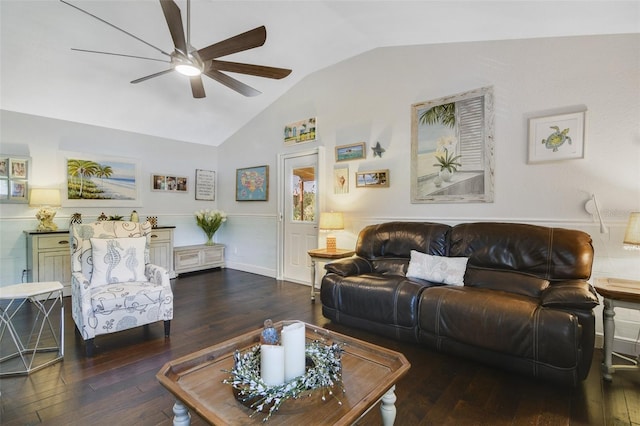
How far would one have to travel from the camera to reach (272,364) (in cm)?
122

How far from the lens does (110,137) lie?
462cm

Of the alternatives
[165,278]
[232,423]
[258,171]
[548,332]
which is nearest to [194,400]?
[232,423]

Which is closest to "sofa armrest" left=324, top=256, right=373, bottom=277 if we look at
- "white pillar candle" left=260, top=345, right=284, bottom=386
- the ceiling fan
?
"white pillar candle" left=260, top=345, right=284, bottom=386

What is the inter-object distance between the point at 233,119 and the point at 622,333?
5635 mm

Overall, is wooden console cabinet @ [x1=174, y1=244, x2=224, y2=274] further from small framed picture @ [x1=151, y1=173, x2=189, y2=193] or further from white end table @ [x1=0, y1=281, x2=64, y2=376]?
white end table @ [x1=0, y1=281, x2=64, y2=376]

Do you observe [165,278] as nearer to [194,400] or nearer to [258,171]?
[194,400]

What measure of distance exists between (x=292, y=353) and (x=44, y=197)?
4.27 meters

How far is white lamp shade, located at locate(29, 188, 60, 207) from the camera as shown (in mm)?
3715

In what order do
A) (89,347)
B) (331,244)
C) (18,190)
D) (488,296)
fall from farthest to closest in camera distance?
(331,244) → (18,190) → (89,347) → (488,296)

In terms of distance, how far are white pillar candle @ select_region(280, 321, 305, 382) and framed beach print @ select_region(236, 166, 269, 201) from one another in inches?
158

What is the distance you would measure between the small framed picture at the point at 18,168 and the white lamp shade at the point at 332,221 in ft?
12.7

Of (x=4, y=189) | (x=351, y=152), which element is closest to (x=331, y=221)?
(x=351, y=152)

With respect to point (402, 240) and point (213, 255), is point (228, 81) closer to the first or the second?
point (402, 240)

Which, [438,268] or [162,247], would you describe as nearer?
[438,268]
